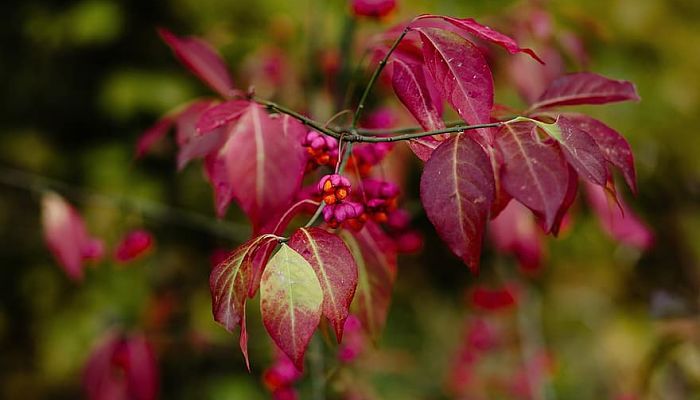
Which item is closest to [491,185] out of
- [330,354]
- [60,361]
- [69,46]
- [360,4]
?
[360,4]

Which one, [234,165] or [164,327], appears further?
[164,327]

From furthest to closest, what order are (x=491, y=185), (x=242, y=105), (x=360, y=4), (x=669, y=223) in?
(x=669, y=223) < (x=360, y=4) < (x=242, y=105) < (x=491, y=185)

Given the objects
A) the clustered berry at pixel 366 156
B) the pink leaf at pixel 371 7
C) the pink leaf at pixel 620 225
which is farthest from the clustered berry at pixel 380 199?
the pink leaf at pixel 620 225

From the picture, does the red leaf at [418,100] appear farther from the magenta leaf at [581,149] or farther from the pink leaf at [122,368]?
the pink leaf at [122,368]

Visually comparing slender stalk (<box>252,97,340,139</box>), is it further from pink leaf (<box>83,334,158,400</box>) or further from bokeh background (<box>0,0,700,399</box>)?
bokeh background (<box>0,0,700,399</box>)

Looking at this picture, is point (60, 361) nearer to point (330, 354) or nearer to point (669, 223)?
point (330, 354)
